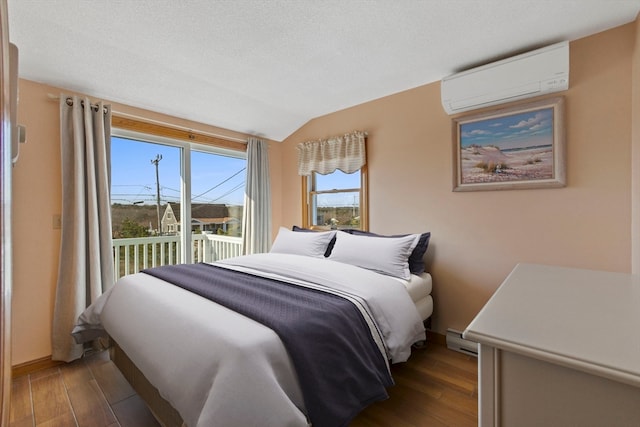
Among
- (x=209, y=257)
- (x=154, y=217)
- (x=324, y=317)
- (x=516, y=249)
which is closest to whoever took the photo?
(x=324, y=317)

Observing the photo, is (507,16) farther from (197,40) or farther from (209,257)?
(209,257)

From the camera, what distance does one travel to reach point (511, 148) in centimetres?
221

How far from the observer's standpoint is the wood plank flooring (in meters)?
1.65

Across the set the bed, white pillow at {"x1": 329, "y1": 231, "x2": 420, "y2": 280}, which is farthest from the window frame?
white pillow at {"x1": 329, "y1": 231, "x2": 420, "y2": 280}

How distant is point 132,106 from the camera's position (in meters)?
2.73

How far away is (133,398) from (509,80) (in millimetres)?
3403

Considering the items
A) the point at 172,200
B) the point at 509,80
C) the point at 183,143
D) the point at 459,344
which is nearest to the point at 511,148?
the point at 509,80

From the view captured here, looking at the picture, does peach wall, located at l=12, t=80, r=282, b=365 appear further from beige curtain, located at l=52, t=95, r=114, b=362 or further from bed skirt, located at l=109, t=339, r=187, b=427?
bed skirt, located at l=109, t=339, r=187, b=427

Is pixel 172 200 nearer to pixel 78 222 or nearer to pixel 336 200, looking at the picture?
pixel 78 222

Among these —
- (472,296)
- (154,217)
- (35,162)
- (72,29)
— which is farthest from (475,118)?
(35,162)

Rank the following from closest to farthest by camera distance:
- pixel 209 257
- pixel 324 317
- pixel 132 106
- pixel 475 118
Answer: pixel 324 317
pixel 475 118
pixel 132 106
pixel 209 257

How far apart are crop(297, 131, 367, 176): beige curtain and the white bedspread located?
4.81 feet

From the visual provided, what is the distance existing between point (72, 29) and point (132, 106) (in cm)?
90

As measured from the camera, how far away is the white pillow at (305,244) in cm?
285
